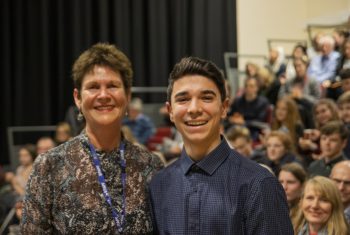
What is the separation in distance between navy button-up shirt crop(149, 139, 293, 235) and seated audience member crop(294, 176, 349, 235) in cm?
151

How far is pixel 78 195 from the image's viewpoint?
6.89 ft

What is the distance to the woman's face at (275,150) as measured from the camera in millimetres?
5031

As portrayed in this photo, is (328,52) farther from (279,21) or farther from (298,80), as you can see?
(279,21)

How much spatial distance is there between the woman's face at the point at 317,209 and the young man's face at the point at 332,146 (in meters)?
1.28

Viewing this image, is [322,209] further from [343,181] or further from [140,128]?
[140,128]

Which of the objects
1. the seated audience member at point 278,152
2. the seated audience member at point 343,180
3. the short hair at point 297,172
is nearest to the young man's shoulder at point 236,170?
the seated audience member at point 343,180

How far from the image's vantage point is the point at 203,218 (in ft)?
6.07

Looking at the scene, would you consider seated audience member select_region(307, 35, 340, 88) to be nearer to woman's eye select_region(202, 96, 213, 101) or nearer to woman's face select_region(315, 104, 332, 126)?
woman's face select_region(315, 104, 332, 126)

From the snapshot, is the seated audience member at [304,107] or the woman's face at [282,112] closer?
the woman's face at [282,112]

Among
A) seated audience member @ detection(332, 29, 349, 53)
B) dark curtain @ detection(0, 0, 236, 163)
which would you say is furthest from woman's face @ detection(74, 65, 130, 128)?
dark curtain @ detection(0, 0, 236, 163)

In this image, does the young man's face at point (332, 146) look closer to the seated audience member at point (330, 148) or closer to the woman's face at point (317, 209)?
the seated audience member at point (330, 148)

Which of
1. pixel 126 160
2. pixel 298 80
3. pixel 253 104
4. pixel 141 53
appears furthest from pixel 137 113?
pixel 126 160

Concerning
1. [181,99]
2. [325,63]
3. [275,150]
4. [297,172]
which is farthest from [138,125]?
[181,99]

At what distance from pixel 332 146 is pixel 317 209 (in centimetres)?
138
